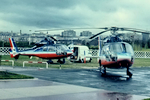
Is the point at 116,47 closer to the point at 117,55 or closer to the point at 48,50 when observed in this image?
the point at 117,55

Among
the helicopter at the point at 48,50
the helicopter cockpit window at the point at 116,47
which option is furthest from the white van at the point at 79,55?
the helicopter cockpit window at the point at 116,47

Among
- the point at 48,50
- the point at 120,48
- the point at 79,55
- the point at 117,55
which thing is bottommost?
the point at 79,55

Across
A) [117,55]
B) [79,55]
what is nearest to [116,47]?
[117,55]

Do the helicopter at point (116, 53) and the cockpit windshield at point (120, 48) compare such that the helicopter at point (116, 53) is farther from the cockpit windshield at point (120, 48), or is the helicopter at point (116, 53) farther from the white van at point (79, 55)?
the white van at point (79, 55)

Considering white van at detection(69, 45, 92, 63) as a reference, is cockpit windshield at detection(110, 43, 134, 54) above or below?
above

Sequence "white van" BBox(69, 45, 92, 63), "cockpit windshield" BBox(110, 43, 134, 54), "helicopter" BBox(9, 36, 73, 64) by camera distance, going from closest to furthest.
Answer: "cockpit windshield" BBox(110, 43, 134, 54) → "helicopter" BBox(9, 36, 73, 64) → "white van" BBox(69, 45, 92, 63)

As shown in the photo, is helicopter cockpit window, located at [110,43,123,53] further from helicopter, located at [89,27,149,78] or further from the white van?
the white van

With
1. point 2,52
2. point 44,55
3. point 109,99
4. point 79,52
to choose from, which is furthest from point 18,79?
point 2,52

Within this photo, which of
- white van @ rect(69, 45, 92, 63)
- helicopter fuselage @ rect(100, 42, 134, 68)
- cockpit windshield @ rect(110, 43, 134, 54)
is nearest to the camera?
helicopter fuselage @ rect(100, 42, 134, 68)

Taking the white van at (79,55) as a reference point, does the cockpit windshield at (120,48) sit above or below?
above

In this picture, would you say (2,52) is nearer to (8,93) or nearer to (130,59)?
(130,59)

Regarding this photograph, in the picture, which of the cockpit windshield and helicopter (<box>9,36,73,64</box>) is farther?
helicopter (<box>9,36,73,64</box>)

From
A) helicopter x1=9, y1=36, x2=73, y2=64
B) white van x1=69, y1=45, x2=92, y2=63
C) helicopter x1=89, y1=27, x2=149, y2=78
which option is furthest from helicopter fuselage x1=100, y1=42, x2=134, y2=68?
white van x1=69, y1=45, x2=92, y2=63
